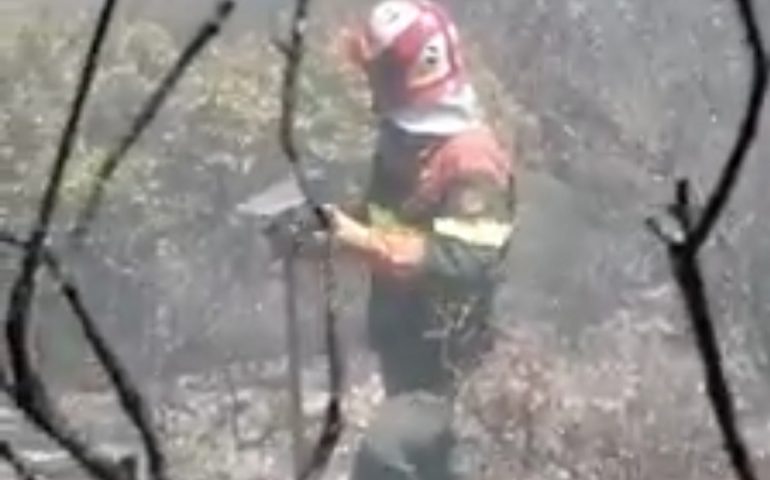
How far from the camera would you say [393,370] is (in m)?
3.83

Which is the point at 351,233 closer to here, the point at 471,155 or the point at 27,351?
the point at 471,155

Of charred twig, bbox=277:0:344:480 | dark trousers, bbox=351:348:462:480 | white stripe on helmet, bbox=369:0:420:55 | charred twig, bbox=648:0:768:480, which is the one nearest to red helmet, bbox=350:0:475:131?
white stripe on helmet, bbox=369:0:420:55

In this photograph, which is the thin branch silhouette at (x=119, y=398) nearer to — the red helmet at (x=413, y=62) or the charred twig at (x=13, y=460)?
the charred twig at (x=13, y=460)

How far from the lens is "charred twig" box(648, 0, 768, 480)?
66 cm

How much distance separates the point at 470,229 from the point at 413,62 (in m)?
0.33

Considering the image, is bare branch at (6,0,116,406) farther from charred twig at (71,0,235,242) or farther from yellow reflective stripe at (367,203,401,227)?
yellow reflective stripe at (367,203,401,227)

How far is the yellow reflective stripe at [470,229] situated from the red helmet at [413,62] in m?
0.23

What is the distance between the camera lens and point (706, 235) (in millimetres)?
674

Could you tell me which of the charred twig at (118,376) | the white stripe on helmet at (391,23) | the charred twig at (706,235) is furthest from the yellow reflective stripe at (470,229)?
the charred twig at (706,235)

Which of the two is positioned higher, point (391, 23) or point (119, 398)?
point (119, 398)

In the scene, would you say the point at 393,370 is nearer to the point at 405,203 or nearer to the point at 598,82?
the point at 405,203

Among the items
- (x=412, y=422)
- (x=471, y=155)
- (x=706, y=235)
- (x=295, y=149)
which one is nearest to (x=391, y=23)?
(x=471, y=155)

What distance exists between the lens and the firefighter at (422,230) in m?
3.61

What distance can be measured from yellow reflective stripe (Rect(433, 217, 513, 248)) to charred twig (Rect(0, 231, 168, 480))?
2807 mm
